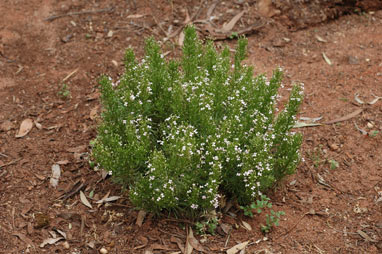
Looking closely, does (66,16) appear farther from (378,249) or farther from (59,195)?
(378,249)

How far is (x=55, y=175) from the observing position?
4.84 m

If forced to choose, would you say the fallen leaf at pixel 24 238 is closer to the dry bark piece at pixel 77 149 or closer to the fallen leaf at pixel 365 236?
the dry bark piece at pixel 77 149

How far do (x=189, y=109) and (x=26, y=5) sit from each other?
4.85 m

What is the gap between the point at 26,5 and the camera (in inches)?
293

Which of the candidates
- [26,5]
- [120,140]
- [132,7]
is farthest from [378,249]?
[26,5]

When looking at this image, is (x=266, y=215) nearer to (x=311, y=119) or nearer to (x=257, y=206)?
(x=257, y=206)

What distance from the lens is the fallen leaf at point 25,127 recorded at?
5.42m

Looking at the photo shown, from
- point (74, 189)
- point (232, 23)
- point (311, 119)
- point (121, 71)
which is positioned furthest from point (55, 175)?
point (232, 23)

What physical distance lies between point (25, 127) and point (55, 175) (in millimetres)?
1077

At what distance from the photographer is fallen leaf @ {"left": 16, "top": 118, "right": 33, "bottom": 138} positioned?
5.42m

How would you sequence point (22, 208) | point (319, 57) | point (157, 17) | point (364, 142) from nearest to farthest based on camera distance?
point (22, 208), point (364, 142), point (319, 57), point (157, 17)

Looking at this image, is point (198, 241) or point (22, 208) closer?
point (198, 241)

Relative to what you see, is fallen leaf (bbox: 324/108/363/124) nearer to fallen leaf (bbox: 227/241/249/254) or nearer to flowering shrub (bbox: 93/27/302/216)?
flowering shrub (bbox: 93/27/302/216)

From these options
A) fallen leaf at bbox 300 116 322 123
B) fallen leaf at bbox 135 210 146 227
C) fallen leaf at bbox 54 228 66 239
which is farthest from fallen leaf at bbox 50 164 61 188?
fallen leaf at bbox 300 116 322 123
